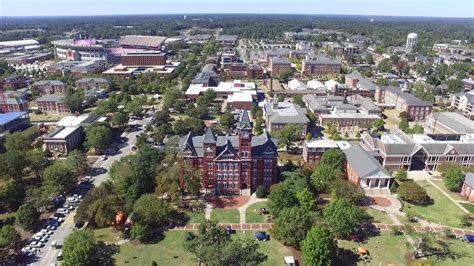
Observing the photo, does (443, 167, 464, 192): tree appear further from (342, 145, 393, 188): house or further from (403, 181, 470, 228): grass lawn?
(342, 145, 393, 188): house

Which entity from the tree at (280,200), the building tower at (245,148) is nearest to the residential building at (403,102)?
the building tower at (245,148)

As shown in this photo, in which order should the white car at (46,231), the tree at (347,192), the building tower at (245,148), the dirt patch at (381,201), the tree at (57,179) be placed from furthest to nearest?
the dirt patch at (381,201)
the building tower at (245,148)
the tree at (57,179)
the tree at (347,192)
the white car at (46,231)

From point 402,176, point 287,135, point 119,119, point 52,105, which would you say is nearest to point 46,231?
point 119,119

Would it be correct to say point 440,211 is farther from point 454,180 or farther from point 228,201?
point 228,201

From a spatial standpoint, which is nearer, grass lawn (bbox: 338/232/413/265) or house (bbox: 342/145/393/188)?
grass lawn (bbox: 338/232/413/265)

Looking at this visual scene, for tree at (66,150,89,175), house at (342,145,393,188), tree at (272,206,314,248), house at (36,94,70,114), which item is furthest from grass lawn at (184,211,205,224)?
house at (36,94,70,114)

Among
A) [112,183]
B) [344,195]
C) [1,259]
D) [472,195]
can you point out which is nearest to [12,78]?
[112,183]

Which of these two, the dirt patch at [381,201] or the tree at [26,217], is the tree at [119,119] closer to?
the tree at [26,217]
